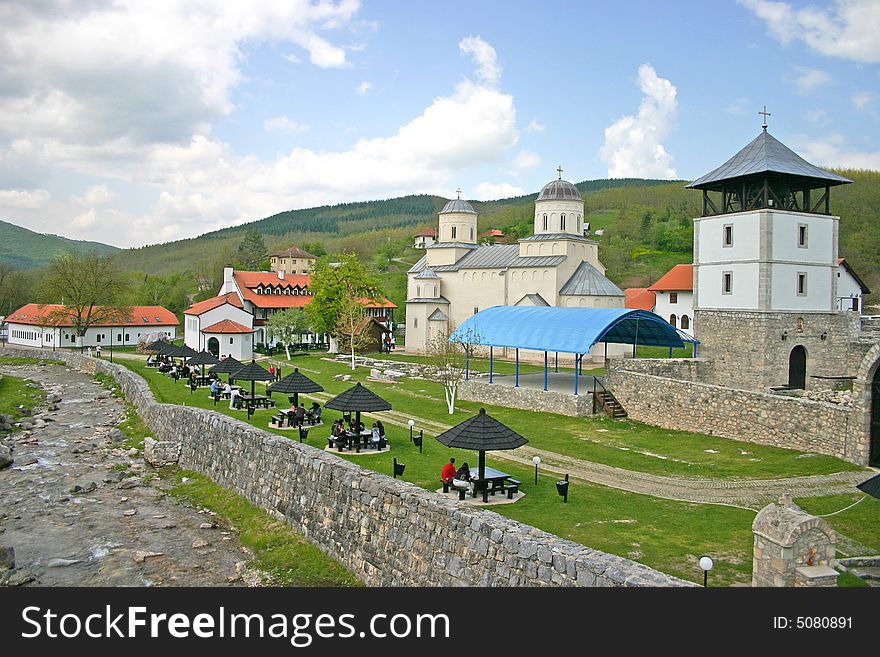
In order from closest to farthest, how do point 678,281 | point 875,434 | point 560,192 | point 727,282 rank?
point 875,434
point 727,282
point 560,192
point 678,281

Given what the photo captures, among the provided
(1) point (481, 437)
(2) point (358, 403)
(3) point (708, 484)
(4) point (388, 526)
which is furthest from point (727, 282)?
(4) point (388, 526)

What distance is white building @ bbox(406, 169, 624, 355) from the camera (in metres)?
46.0

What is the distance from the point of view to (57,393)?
37.9m

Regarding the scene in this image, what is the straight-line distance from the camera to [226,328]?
163ft

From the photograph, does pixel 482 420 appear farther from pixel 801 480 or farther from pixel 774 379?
pixel 774 379

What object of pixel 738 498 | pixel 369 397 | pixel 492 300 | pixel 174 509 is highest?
pixel 492 300

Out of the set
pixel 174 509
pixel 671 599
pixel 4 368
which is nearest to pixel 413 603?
pixel 671 599

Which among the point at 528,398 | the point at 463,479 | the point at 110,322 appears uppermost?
the point at 110,322

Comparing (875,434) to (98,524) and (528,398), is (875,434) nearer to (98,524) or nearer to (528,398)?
(528,398)

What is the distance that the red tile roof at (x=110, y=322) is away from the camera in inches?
2375

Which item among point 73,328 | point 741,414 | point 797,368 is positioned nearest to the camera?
point 741,414

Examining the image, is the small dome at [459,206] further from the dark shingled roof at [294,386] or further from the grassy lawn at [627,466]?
the dark shingled roof at [294,386]

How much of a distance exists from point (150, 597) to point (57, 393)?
1388 inches

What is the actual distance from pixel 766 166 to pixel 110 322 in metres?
55.7
